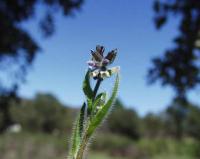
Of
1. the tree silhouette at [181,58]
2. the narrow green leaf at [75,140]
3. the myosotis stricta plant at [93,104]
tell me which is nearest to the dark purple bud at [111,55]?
the myosotis stricta plant at [93,104]

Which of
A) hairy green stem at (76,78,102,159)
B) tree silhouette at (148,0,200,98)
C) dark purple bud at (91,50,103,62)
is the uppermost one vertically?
tree silhouette at (148,0,200,98)

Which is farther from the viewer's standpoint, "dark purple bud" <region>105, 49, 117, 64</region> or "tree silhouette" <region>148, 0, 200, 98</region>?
"tree silhouette" <region>148, 0, 200, 98</region>

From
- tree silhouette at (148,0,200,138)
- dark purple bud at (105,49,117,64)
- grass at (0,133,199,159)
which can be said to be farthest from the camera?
grass at (0,133,199,159)

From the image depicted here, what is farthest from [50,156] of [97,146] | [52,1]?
[97,146]

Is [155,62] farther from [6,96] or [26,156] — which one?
[26,156]

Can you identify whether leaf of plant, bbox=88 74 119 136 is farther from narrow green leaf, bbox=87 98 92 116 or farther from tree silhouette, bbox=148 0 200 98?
tree silhouette, bbox=148 0 200 98

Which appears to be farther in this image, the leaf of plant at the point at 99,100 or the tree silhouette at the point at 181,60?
the tree silhouette at the point at 181,60

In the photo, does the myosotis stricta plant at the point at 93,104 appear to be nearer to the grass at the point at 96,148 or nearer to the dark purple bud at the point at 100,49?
the dark purple bud at the point at 100,49

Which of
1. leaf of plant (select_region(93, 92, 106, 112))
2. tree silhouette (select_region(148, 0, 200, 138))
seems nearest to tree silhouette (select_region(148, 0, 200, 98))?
tree silhouette (select_region(148, 0, 200, 138))
